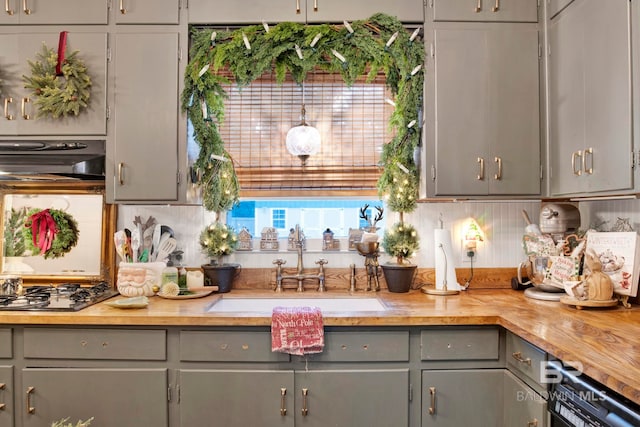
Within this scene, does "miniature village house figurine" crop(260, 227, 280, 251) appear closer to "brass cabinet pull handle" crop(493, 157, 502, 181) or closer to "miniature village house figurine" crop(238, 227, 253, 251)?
"miniature village house figurine" crop(238, 227, 253, 251)

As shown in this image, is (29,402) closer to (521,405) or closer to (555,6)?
(521,405)

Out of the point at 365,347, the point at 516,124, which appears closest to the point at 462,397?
the point at 365,347

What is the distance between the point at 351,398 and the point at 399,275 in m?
0.77

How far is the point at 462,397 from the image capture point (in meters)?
2.00

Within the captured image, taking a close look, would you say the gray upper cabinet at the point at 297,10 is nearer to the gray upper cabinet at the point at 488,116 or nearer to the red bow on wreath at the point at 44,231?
the gray upper cabinet at the point at 488,116

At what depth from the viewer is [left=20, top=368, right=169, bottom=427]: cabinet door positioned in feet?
6.62

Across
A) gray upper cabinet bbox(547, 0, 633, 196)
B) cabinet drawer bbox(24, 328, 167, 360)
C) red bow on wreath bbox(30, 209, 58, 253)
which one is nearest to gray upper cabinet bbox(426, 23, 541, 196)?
gray upper cabinet bbox(547, 0, 633, 196)

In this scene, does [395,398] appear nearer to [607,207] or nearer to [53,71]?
[607,207]

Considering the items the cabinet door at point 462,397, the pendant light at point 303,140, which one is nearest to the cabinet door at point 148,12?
the pendant light at point 303,140

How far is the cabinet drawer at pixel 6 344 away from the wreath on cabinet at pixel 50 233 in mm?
742

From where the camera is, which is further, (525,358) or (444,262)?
(444,262)

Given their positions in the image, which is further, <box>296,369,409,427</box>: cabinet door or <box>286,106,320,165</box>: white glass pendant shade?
<box>286,106,320,165</box>: white glass pendant shade

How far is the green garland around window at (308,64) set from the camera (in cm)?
238

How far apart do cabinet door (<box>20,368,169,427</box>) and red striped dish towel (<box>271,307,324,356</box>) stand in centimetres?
55
